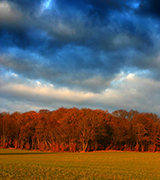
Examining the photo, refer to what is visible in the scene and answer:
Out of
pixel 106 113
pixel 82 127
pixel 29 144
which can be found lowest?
pixel 29 144

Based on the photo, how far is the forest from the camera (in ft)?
266

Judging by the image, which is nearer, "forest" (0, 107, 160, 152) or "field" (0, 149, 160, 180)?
"field" (0, 149, 160, 180)

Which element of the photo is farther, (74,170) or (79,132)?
(79,132)

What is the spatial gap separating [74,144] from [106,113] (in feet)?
68.2

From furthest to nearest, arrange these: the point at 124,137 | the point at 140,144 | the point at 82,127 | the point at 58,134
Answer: the point at 140,144 → the point at 124,137 → the point at 58,134 → the point at 82,127

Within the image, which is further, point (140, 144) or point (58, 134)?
point (140, 144)

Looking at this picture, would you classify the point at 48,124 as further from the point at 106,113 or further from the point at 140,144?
the point at 140,144

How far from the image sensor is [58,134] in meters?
86.1

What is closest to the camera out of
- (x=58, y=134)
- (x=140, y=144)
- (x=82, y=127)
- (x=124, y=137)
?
(x=82, y=127)

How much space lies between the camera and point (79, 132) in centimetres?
8038

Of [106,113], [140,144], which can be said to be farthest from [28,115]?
[140,144]

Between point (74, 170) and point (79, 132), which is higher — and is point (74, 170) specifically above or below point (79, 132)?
below

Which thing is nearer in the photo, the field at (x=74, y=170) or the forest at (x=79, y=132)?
the field at (x=74, y=170)

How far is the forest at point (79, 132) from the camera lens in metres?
81.1
